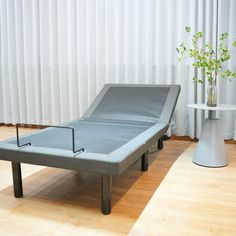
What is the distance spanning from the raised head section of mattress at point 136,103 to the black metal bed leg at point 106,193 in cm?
119

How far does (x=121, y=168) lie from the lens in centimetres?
172

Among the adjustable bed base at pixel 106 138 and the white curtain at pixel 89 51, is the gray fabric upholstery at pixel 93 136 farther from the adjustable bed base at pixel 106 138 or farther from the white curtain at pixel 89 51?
the white curtain at pixel 89 51

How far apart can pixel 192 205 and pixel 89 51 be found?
2425 millimetres

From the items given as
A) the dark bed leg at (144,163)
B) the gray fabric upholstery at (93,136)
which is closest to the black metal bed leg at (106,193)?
the gray fabric upholstery at (93,136)

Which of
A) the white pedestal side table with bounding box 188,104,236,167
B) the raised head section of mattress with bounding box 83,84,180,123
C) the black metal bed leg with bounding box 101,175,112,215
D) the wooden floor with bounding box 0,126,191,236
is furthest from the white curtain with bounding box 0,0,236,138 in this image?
the black metal bed leg with bounding box 101,175,112,215

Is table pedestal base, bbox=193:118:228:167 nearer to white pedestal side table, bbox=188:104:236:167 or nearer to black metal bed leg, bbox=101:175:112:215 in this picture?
white pedestal side table, bbox=188:104:236:167

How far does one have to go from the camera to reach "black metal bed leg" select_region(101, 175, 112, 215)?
1769mm

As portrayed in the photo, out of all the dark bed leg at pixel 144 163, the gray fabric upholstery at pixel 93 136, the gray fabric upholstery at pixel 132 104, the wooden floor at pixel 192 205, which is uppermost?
the gray fabric upholstery at pixel 132 104

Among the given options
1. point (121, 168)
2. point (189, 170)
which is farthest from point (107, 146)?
point (189, 170)

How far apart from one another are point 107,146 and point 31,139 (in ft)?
1.91

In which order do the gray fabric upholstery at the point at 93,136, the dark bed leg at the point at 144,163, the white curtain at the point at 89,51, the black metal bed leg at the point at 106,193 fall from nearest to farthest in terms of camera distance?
the black metal bed leg at the point at 106,193 < the gray fabric upholstery at the point at 93,136 < the dark bed leg at the point at 144,163 < the white curtain at the point at 89,51

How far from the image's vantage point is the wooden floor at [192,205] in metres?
1.65

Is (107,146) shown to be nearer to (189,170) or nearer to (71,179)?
(71,179)

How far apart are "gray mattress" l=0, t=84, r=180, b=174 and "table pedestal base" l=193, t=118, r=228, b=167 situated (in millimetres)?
355
